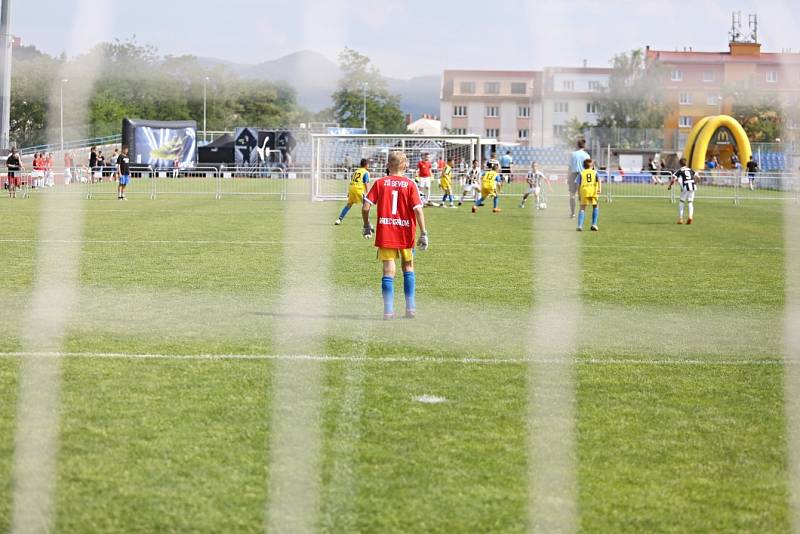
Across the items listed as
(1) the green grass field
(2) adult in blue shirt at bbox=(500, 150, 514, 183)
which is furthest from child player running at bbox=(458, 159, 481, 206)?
(1) the green grass field

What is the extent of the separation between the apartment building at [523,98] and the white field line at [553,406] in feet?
5.26

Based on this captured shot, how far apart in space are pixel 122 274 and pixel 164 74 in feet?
36.2

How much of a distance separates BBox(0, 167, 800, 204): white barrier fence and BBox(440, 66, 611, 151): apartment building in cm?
3462

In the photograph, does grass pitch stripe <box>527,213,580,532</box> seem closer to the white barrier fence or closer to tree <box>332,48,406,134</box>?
tree <box>332,48,406,134</box>

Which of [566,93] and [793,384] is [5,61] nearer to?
[566,93]

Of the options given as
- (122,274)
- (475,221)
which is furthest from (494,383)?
(475,221)

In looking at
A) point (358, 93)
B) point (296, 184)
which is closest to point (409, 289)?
point (358, 93)

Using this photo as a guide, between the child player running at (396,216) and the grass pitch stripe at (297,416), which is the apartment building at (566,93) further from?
the child player running at (396,216)

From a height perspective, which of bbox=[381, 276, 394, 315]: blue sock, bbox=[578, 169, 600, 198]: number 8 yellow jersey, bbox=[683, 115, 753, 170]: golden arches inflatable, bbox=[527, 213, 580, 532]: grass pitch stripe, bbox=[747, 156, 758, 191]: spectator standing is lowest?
bbox=[527, 213, 580, 532]: grass pitch stripe

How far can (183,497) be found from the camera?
16.7ft

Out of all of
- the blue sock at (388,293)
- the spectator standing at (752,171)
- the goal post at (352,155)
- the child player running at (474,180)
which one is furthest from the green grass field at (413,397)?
the spectator standing at (752,171)

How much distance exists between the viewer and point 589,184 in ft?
83.7

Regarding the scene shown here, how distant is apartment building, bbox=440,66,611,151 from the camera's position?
15.3 ft

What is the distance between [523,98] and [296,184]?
38.0m
